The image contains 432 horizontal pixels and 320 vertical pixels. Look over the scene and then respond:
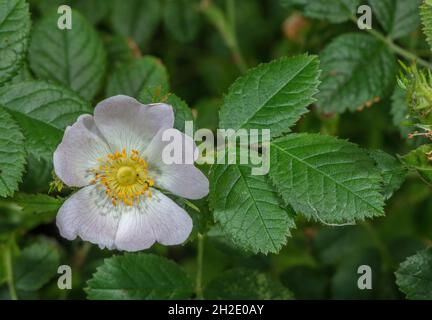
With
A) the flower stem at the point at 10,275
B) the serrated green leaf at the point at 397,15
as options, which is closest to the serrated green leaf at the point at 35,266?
the flower stem at the point at 10,275

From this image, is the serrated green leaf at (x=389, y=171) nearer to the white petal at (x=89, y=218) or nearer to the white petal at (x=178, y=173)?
the white petal at (x=178, y=173)

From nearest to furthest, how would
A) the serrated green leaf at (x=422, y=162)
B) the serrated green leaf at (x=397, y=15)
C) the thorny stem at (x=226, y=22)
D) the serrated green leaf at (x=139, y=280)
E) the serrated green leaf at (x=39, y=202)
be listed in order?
the serrated green leaf at (x=422, y=162) < the serrated green leaf at (x=39, y=202) < the serrated green leaf at (x=139, y=280) < the serrated green leaf at (x=397, y=15) < the thorny stem at (x=226, y=22)

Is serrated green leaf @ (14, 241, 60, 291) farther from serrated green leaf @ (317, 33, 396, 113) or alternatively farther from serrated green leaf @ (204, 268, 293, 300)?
serrated green leaf @ (317, 33, 396, 113)

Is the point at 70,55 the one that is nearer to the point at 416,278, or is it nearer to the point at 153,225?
the point at 153,225

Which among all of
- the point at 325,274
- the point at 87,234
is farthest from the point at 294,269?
the point at 87,234

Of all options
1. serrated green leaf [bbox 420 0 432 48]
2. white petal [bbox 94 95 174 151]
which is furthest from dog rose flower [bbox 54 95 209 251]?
serrated green leaf [bbox 420 0 432 48]
